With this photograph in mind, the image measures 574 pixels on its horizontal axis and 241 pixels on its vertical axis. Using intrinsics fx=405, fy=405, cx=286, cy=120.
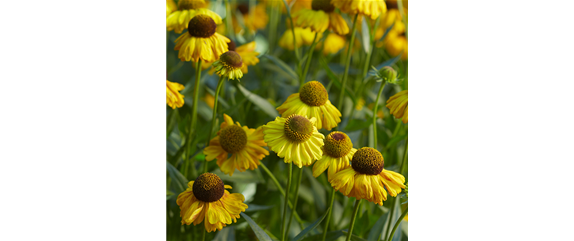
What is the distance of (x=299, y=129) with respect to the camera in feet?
1.44

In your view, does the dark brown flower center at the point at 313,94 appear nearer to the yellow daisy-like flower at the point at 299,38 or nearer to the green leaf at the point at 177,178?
the green leaf at the point at 177,178

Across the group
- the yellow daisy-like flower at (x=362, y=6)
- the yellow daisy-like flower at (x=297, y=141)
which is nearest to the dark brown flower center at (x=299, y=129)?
the yellow daisy-like flower at (x=297, y=141)

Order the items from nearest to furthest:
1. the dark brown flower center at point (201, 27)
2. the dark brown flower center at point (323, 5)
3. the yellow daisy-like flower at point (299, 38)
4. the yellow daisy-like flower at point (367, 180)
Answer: the yellow daisy-like flower at point (367, 180)
the dark brown flower center at point (201, 27)
the dark brown flower center at point (323, 5)
the yellow daisy-like flower at point (299, 38)

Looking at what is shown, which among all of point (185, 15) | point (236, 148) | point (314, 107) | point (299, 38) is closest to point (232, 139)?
point (236, 148)

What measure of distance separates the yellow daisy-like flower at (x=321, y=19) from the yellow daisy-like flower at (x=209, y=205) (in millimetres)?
295

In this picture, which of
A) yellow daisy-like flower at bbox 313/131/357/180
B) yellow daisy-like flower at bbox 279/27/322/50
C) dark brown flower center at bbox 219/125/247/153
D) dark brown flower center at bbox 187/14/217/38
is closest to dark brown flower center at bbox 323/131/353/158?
yellow daisy-like flower at bbox 313/131/357/180

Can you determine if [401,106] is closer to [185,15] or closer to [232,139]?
[232,139]

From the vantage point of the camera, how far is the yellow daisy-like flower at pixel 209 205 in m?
0.46

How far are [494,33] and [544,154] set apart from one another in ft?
0.57

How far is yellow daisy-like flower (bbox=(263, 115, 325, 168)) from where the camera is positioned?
0.44 metres

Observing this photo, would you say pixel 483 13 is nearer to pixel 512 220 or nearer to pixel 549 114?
pixel 549 114

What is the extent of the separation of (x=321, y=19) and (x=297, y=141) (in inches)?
10.5
